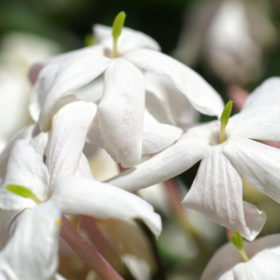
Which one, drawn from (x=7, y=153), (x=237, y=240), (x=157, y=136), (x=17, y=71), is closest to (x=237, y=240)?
(x=237, y=240)

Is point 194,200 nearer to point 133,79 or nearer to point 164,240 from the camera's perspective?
point 133,79

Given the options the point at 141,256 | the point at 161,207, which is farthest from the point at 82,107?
the point at 161,207

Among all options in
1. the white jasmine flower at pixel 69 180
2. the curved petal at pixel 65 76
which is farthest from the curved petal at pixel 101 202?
the curved petal at pixel 65 76

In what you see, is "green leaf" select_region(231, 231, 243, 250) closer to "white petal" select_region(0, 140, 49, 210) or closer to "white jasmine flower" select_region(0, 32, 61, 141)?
"white petal" select_region(0, 140, 49, 210)

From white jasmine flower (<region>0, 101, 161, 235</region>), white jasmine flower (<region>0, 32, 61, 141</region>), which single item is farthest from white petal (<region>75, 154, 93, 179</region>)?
white jasmine flower (<region>0, 32, 61, 141</region>)

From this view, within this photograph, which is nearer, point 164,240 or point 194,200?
point 194,200

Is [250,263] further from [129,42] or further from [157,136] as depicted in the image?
[129,42]
